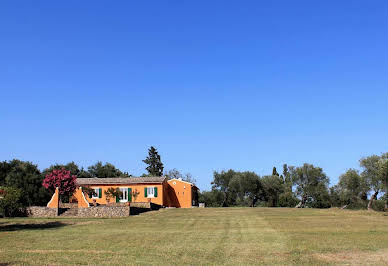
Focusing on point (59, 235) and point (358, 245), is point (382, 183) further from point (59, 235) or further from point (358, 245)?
point (59, 235)

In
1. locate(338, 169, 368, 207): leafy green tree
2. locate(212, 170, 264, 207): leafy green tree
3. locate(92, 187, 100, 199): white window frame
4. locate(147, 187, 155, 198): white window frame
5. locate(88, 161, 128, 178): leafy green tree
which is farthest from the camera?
locate(88, 161, 128, 178): leafy green tree

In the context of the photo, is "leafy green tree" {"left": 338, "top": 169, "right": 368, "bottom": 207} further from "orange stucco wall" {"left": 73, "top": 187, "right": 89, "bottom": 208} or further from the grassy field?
"orange stucco wall" {"left": 73, "top": 187, "right": 89, "bottom": 208}

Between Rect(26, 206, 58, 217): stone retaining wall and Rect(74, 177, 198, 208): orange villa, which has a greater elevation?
Rect(74, 177, 198, 208): orange villa

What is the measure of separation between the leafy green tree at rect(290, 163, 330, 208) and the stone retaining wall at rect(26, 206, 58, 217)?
31.4 metres

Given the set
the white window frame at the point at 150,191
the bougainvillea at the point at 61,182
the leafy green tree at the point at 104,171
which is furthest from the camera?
the leafy green tree at the point at 104,171

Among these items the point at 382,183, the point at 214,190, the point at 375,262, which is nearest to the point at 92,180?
the point at 214,190

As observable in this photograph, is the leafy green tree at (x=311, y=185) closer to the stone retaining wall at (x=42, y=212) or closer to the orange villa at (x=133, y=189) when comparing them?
the orange villa at (x=133, y=189)

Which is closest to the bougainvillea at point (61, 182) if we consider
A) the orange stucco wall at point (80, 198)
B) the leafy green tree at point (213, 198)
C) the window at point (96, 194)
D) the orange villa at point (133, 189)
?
the orange stucco wall at point (80, 198)

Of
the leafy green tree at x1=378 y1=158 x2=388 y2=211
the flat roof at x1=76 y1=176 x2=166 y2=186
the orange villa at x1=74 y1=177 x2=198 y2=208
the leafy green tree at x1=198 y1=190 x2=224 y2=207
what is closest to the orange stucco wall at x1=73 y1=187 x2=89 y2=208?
the orange villa at x1=74 y1=177 x2=198 y2=208

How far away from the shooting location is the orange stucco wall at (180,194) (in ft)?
151

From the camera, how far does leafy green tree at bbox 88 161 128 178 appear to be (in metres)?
64.1

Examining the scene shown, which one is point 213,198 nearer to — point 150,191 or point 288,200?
point 288,200

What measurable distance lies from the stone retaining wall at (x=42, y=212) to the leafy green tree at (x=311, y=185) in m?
31.4

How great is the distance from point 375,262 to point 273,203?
4681 centimetres
